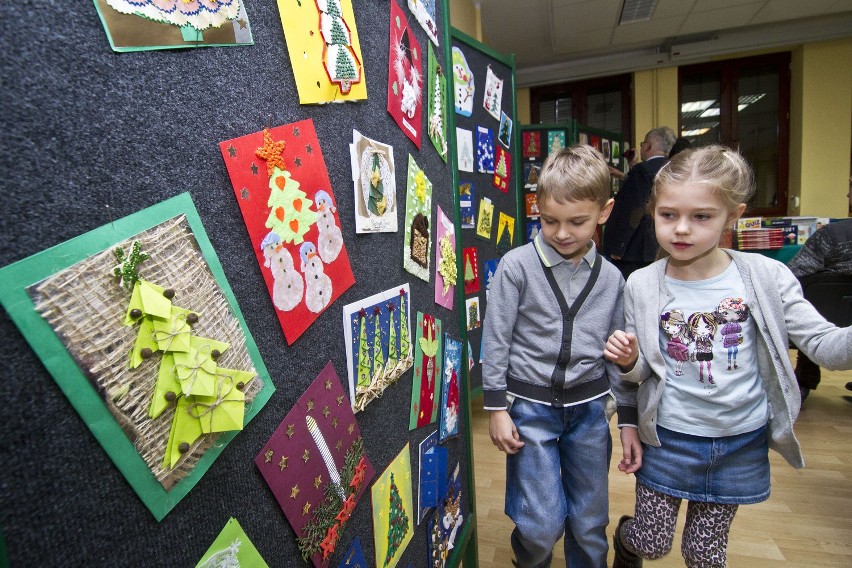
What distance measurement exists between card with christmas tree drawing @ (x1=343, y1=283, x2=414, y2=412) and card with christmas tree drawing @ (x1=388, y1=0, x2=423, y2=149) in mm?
307

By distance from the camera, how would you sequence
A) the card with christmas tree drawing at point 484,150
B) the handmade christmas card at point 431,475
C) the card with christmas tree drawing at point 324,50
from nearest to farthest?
the card with christmas tree drawing at point 324,50 < the handmade christmas card at point 431,475 < the card with christmas tree drawing at point 484,150

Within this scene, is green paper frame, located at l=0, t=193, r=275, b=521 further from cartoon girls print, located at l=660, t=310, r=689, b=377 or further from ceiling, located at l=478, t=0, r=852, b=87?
ceiling, located at l=478, t=0, r=852, b=87

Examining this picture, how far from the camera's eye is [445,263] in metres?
1.06

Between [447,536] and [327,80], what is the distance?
965 mm

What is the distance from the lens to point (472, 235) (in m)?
2.03

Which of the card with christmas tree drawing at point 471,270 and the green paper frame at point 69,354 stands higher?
the green paper frame at point 69,354

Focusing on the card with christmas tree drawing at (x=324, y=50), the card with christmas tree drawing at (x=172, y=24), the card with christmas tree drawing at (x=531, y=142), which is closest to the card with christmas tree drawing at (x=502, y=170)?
the card with christmas tree drawing at (x=531, y=142)

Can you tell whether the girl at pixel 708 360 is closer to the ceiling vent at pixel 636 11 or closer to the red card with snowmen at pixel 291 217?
the red card with snowmen at pixel 291 217

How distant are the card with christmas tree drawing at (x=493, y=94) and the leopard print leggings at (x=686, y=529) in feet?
5.47

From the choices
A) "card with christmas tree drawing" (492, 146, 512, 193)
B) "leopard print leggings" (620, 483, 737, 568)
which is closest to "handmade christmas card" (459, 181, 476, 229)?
"card with christmas tree drawing" (492, 146, 512, 193)

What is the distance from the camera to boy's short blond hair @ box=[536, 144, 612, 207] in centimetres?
103

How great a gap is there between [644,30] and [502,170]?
389 centimetres

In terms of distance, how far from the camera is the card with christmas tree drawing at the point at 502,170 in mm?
2223

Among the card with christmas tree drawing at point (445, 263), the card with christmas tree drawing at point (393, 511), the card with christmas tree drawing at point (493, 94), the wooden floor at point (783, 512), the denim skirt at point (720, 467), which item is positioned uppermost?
the card with christmas tree drawing at point (493, 94)
